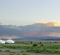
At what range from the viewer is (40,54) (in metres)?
50.7

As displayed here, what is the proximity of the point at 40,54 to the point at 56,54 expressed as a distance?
3.09m

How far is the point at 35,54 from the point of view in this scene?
50219 millimetres

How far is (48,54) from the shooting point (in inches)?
1989

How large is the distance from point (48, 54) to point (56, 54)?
1653 millimetres

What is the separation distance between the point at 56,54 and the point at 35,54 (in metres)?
4.12

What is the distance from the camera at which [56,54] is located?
51.1 meters

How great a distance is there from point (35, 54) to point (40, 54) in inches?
42.6

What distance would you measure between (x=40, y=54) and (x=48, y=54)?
4.97 ft
